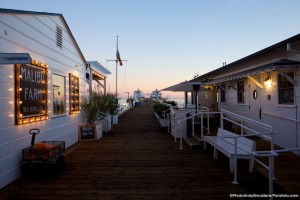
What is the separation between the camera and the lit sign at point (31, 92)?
5.53 meters

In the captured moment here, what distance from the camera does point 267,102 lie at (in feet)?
28.9

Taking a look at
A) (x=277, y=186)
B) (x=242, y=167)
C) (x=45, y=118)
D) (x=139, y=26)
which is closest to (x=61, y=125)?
(x=45, y=118)

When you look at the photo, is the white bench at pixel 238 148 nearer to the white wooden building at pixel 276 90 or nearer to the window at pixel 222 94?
the white wooden building at pixel 276 90

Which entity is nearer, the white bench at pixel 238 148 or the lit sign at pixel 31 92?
the white bench at pixel 238 148

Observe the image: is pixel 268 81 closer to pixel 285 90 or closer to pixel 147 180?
pixel 285 90

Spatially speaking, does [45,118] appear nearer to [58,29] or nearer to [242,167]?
[58,29]

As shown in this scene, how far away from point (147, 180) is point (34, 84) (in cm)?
372

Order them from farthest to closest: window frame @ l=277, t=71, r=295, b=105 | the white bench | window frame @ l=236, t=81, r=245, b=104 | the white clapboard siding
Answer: window frame @ l=236, t=81, r=245, b=104
window frame @ l=277, t=71, r=295, b=105
the white bench
the white clapboard siding

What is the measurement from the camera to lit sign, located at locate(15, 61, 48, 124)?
18.2ft

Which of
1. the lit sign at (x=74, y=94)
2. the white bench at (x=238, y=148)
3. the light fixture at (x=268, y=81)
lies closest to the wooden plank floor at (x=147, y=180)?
the white bench at (x=238, y=148)

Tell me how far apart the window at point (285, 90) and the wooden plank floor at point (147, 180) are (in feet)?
7.12

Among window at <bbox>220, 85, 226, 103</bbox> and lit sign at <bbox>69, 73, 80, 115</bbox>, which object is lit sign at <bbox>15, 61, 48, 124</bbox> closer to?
lit sign at <bbox>69, 73, 80, 115</bbox>

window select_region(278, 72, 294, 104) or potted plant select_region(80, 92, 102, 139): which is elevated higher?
window select_region(278, 72, 294, 104)

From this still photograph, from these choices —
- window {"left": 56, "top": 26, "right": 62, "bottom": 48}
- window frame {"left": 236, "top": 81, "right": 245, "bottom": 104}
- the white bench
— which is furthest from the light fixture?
window {"left": 56, "top": 26, "right": 62, "bottom": 48}
